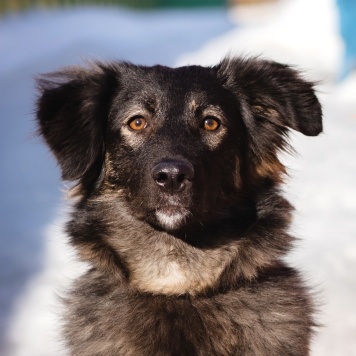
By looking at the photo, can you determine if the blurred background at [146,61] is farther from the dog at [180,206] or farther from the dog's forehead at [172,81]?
the dog's forehead at [172,81]

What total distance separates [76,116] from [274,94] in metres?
0.98

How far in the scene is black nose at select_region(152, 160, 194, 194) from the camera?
354 centimetres

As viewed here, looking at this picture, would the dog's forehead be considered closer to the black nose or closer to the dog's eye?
the dog's eye

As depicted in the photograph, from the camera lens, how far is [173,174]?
355cm

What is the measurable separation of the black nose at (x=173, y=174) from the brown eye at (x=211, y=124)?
1.19 ft

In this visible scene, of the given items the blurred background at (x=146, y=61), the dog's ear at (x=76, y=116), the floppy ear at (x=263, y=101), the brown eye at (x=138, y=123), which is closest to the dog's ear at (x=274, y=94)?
the floppy ear at (x=263, y=101)

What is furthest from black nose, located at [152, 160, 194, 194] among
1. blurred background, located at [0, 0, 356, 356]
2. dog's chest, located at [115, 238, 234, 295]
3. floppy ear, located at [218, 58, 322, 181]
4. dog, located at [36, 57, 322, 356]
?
blurred background, located at [0, 0, 356, 356]

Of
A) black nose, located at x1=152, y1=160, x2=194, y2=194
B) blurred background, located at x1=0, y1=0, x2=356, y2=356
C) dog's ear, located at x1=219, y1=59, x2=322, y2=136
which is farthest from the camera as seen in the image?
blurred background, located at x1=0, y1=0, x2=356, y2=356

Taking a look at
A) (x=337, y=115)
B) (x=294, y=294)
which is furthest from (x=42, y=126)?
(x=337, y=115)

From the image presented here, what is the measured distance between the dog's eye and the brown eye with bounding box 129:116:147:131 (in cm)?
29

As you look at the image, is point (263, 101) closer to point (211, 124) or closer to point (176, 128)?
point (211, 124)

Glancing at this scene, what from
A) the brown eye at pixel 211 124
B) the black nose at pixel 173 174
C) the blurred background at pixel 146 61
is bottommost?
the blurred background at pixel 146 61

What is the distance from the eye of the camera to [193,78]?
3.98 m

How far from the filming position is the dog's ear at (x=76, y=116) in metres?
3.84
